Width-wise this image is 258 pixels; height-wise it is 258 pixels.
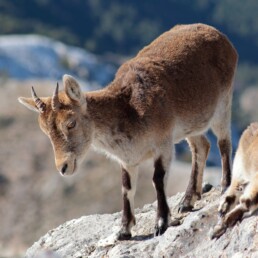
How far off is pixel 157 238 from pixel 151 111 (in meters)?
2.02

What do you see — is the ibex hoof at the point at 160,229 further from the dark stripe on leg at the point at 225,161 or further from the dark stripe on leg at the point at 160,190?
the dark stripe on leg at the point at 225,161

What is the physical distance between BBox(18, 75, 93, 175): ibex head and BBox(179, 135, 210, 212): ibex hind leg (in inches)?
111

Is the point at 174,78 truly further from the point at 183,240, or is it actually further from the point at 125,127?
the point at 183,240

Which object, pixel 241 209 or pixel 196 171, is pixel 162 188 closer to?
pixel 196 171

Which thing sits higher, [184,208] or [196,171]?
[196,171]

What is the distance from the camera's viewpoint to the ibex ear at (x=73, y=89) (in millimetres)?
14047

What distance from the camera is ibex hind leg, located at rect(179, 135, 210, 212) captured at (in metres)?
16.3

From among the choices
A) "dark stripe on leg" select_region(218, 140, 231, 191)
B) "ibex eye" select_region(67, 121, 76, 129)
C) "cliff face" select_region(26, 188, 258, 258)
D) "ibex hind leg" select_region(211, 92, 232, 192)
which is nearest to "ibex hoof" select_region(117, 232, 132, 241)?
"cliff face" select_region(26, 188, 258, 258)

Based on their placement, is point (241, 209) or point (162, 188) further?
point (162, 188)

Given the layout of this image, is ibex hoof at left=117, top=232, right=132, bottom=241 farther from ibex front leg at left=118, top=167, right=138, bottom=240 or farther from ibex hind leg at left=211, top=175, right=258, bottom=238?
ibex hind leg at left=211, top=175, right=258, bottom=238

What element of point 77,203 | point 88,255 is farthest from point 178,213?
point 77,203

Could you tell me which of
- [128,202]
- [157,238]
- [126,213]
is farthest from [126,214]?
[157,238]

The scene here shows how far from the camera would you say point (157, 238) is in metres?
14.5

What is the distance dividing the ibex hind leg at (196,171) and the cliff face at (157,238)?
15 centimetres
